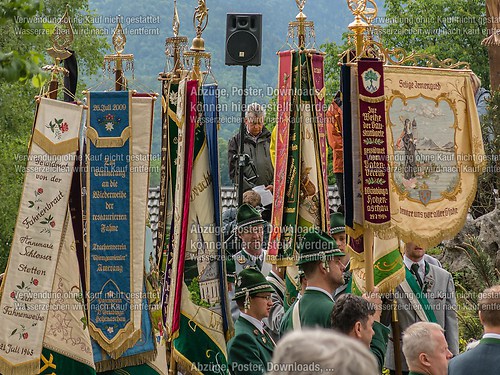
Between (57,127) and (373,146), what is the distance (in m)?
2.47

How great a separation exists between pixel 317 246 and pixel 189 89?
214cm

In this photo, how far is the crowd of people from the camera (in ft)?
11.3

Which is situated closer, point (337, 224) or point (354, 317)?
point (354, 317)

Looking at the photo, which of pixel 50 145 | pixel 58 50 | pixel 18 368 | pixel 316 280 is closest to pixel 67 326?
pixel 18 368

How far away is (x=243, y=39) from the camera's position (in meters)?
11.9

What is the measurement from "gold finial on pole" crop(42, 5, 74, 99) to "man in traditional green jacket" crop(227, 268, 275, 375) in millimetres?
2460

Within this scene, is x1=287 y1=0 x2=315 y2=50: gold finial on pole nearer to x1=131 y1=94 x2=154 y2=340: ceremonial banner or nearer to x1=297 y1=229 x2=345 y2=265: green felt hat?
x1=131 y1=94 x2=154 y2=340: ceremonial banner

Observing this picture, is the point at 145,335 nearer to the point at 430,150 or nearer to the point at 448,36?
the point at 430,150

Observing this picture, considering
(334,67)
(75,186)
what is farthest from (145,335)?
(334,67)

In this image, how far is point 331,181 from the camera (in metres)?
26.8

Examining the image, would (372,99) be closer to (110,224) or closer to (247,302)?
(247,302)

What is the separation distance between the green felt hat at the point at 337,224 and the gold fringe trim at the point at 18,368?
2800mm

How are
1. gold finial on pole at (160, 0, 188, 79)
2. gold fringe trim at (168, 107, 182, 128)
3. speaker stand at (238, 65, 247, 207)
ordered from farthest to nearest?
speaker stand at (238, 65, 247, 207)
gold finial on pole at (160, 0, 188, 79)
gold fringe trim at (168, 107, 182, 128)

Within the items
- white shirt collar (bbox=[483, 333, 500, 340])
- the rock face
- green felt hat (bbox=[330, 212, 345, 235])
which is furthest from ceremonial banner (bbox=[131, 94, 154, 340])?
the rock face
